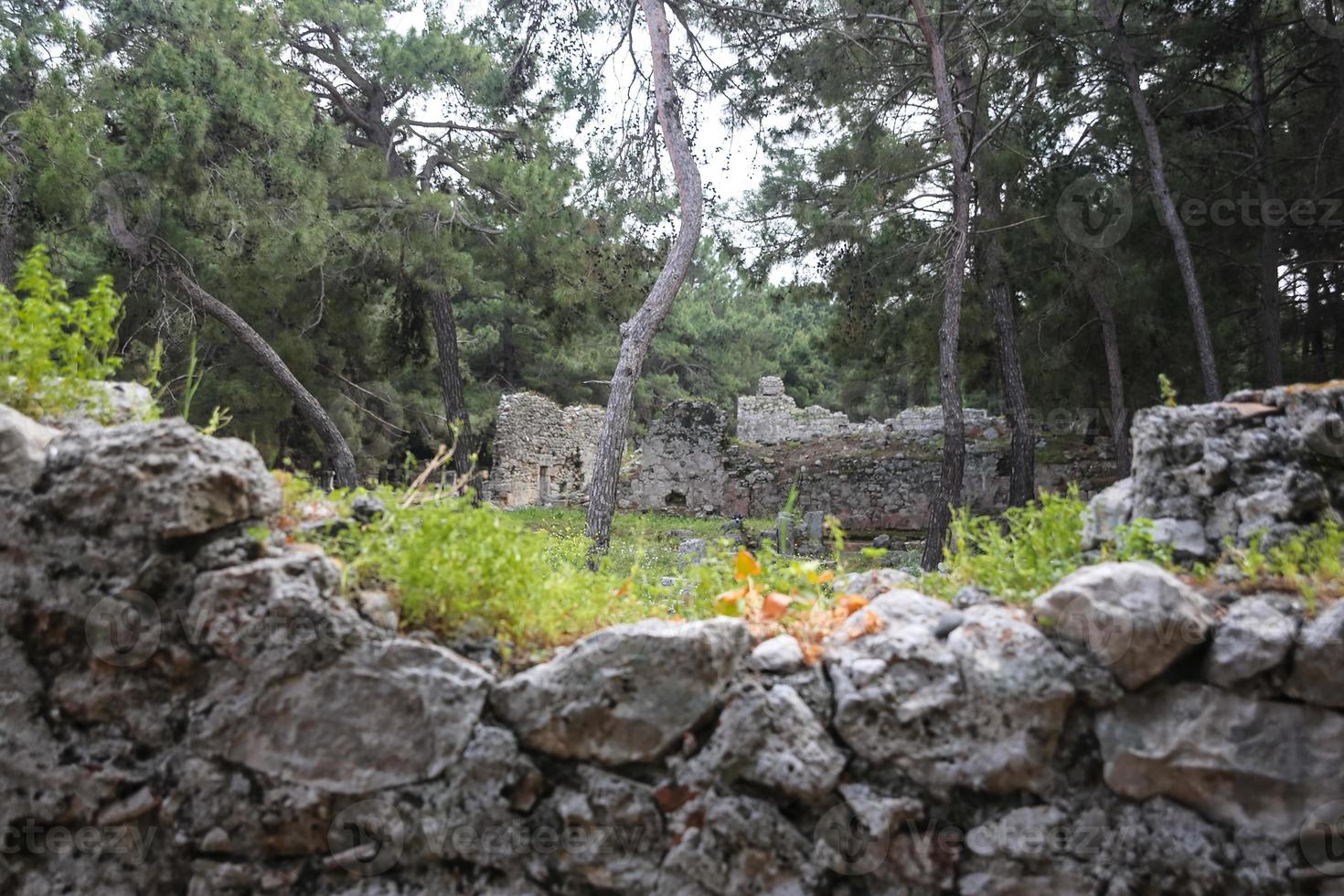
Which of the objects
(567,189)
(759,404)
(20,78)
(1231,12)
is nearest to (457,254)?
(567,189)

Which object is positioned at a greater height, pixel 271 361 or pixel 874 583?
pixel 271 361

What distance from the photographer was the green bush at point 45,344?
2.75 meters

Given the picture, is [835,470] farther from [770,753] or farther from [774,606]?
[770,753]

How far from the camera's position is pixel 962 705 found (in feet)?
7.79

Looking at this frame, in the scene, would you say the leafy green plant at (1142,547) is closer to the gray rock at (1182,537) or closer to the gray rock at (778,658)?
the gray rock at (1182,537)

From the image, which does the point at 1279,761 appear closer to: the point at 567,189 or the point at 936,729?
the point at 936,729

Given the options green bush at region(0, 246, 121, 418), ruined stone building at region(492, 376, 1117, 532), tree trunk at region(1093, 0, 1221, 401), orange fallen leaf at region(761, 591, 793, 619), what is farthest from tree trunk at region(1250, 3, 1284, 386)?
green bush at region(0, 246, 121, 418)

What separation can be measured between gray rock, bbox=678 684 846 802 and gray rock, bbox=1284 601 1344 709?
1.16 m

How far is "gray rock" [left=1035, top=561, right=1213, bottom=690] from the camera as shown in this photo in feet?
7.54

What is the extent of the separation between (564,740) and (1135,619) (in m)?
1.53

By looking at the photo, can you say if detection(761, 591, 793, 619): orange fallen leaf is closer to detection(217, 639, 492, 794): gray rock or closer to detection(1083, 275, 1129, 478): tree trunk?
detection(217, 639, 492, 794): gray rock

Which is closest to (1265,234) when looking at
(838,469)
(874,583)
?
(838,469)

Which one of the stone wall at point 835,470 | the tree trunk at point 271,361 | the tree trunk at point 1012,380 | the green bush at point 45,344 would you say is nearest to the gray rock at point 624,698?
the green bush at point 45,344

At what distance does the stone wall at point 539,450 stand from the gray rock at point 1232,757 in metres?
18.7
